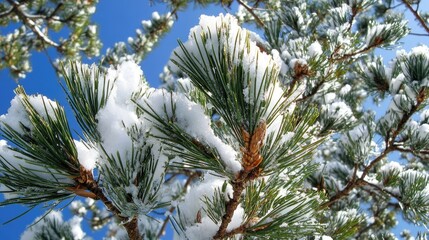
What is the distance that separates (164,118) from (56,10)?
3.20 m

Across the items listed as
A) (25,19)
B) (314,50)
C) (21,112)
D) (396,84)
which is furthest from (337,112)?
(25,19)

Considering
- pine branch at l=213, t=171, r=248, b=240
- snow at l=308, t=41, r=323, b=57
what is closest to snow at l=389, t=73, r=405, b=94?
snow at l=308, t=41, r=323, b=57

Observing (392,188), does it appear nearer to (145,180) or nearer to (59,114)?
(145,180)

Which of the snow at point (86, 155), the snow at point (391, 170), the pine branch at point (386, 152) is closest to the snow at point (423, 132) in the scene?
the pine branch at point (386, 152)

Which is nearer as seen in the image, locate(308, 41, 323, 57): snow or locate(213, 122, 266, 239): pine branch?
locate(213, 122, 266, 239): pine branch

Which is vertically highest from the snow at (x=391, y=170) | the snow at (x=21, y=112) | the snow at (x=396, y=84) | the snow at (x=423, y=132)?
Result: the snow at (x=396, y=84)

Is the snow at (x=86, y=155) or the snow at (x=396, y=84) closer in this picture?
the snow at (x=86, y=155)

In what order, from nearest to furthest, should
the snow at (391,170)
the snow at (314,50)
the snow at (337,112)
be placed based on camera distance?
1. the snow at (314,50)
2. the snow at (391,170)
3. the snow at (337,112)

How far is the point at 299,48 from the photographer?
4.45ft

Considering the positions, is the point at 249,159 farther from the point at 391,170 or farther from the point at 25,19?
the point at 25,19

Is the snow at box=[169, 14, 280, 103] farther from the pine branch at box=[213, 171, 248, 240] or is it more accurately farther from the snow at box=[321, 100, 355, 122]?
the snow at box=[321, 100, 355, 122]

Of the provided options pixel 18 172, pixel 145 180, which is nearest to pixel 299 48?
pixel 145 180

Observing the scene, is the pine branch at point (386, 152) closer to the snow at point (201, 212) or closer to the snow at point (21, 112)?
the snow at point (201, 212)

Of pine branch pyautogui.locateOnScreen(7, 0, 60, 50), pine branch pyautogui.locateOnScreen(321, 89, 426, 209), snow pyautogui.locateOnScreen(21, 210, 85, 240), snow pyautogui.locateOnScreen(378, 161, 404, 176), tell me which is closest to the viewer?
snow pyautogui.locateOnScreen(21, 210, 85, 240)
